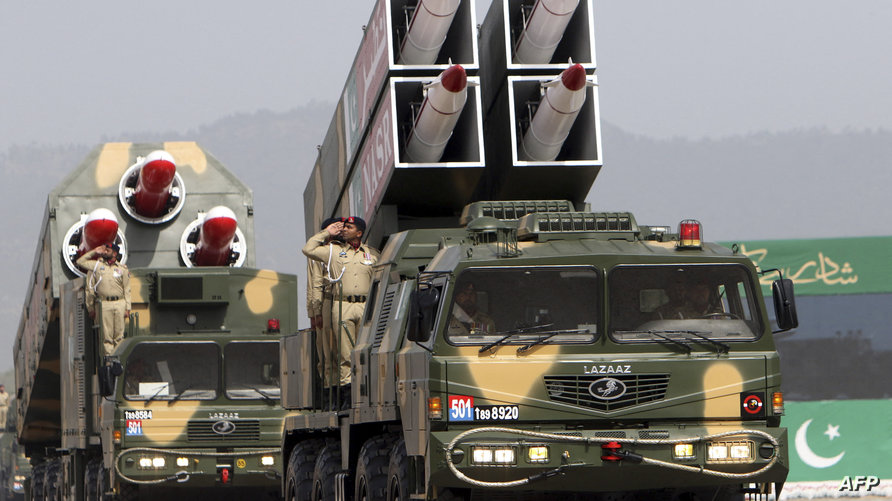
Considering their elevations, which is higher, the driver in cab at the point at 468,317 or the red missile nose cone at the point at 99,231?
the red missile nose cone at the point at 99,231

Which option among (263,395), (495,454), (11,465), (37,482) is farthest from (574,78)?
(11,465)

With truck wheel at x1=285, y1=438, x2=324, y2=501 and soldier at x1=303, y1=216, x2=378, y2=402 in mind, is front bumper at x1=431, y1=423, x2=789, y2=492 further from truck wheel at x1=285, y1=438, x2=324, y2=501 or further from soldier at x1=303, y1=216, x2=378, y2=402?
truck wheel at x1=285, y1=438, x2=324, y2=501

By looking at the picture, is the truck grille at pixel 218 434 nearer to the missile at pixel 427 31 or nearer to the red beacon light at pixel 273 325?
the red beacon light at pixel 273 325

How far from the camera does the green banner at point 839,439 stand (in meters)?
18.0

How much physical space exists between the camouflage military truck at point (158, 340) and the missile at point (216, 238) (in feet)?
0.06

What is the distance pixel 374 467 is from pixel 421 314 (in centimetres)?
188

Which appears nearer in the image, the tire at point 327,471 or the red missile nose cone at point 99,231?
the tire at point 327,471

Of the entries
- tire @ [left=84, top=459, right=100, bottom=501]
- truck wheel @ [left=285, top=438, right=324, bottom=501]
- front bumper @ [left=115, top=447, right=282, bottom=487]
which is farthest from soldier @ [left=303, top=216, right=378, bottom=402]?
tire @ [left=84, top=459, right=100, bottom=501]

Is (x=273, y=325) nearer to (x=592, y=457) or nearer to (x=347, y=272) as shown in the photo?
(x=347, y=272)

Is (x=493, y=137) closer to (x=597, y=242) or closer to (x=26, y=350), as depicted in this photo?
(x=597, y=242)

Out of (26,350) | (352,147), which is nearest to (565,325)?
(352,147)

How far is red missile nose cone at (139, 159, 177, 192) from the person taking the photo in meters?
19.2

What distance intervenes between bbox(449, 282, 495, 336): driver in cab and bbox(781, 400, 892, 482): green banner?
10079mm
